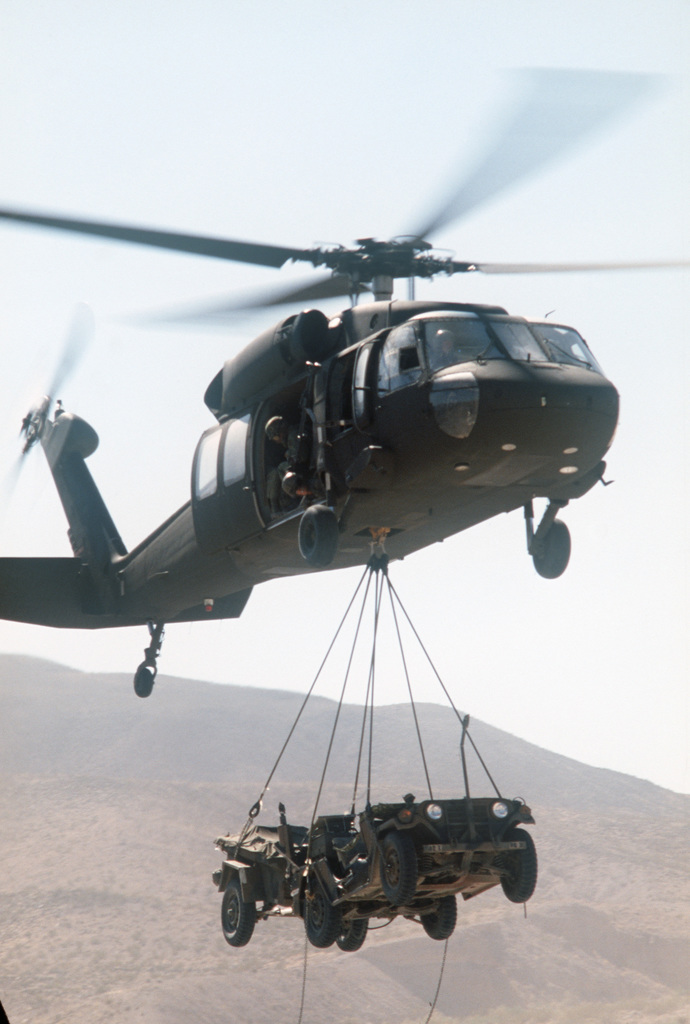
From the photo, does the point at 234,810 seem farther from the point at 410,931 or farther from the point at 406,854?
the point at 406,854

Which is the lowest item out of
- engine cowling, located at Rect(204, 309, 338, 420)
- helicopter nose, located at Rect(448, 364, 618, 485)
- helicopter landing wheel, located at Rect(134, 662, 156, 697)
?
helicopter landing wheel, located at Rect(134, 662, 156, 697)

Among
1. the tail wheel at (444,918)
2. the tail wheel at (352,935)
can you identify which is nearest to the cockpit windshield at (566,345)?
the tail wheel at (444,918)

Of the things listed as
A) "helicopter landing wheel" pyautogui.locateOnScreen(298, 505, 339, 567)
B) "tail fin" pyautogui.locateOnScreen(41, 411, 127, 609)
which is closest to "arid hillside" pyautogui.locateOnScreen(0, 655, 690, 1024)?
"tail fin" pyautogui.locateOnScreen(41, 411, 127, 609)

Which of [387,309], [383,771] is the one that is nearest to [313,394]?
[387,309]

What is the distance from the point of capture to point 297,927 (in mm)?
62062

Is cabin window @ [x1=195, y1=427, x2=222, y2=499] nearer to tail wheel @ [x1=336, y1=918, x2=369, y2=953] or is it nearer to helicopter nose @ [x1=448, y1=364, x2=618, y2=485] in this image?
helicopter nose @ [x1=448, y1=364, x2=618, y2=485]

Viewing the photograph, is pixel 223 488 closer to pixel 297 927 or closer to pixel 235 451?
pixel 235 451

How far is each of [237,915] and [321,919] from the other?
2324 mm

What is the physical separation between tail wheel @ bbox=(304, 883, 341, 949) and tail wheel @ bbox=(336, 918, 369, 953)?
261 millimetres

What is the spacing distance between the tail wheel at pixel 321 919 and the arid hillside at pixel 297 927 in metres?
42.9

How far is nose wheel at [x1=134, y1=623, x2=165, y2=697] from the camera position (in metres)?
18.7

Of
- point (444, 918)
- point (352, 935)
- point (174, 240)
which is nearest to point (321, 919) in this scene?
point (352, 935)

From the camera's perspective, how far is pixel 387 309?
38.0 feet

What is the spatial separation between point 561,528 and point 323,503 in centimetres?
274
